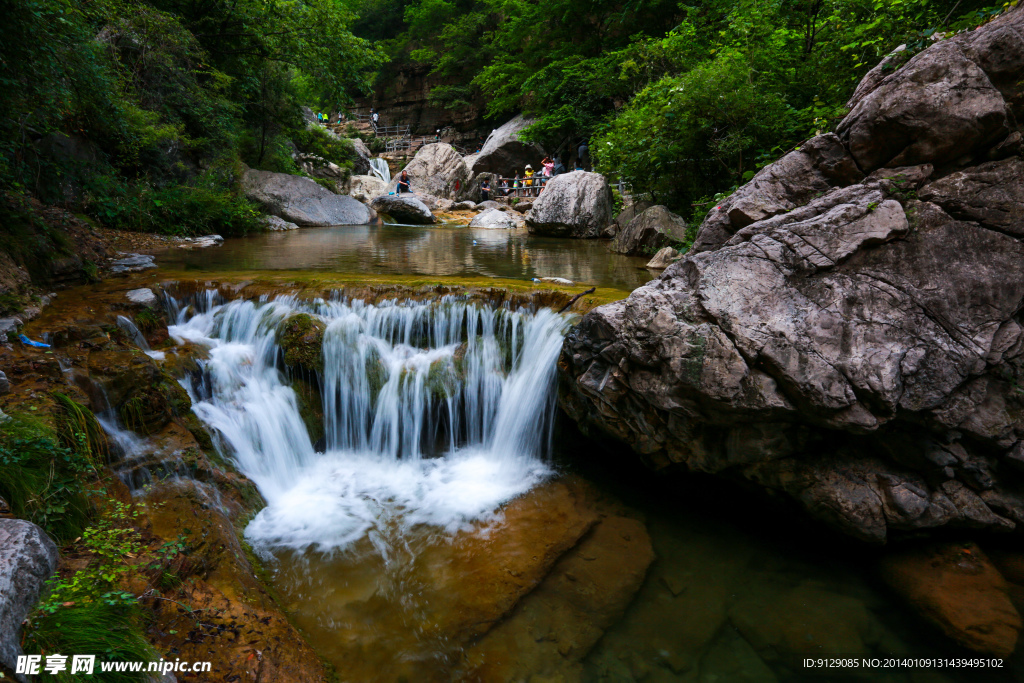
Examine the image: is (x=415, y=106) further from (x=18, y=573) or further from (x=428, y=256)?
(x=18, y=573)

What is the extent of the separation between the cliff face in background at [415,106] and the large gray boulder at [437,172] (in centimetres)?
957

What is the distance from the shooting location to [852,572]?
398 cm

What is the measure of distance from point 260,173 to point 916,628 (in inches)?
733

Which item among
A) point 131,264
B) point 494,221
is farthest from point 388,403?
point 494,221

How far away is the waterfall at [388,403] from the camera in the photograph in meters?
4.90

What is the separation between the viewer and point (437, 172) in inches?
1110

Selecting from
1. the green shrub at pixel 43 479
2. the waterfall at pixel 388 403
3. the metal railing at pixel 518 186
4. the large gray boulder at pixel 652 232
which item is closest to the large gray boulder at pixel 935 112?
the waterfall at pixel 388 403

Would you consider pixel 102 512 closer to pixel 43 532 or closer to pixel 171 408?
pixel 43 532

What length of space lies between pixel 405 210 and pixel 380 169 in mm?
14863

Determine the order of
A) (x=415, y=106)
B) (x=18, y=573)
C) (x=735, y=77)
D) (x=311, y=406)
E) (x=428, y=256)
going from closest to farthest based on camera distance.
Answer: (x=18, y=573) < (x=311, y=406) < (x=735, y=77) < (x=428, y=256) < (x=415, y=106)

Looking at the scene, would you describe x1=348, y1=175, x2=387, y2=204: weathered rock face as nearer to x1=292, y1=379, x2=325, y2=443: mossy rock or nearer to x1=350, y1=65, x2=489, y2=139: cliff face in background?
x1=350, y1=65, x2=489, y2=139: cliff face in background

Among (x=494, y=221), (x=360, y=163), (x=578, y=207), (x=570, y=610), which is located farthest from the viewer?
(x=360, y=163)

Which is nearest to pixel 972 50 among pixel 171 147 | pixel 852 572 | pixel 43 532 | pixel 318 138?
pixel 852 572

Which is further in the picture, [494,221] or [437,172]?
[437,172]
